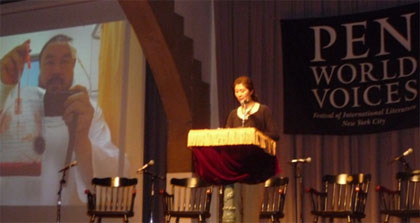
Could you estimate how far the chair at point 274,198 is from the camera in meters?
6.41

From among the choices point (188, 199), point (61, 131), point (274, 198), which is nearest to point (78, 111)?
point (61, 131)

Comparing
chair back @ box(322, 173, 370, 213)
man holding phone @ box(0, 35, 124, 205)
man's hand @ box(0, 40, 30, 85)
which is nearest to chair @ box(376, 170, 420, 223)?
chair back @ box(322, 173, 370, 213)

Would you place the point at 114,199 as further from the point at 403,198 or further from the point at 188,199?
the point at 403,198

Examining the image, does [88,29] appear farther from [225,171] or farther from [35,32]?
[225,171]

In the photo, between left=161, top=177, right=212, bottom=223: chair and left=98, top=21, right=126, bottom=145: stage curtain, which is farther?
left=98, top=21, right=126, bottom=145: stage curtain

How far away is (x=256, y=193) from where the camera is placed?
439 cm

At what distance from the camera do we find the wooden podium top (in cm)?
414

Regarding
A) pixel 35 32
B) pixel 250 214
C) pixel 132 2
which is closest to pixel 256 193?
pixel 250 214

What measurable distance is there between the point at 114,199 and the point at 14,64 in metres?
2.76

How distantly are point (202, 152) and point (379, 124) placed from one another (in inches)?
134

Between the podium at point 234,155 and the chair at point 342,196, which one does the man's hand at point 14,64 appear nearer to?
the chair at point 342,196

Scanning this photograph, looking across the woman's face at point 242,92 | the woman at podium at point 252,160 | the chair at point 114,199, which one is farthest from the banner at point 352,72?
the woman's face at point 242,92

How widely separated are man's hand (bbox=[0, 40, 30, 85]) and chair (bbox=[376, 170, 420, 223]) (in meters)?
5.29

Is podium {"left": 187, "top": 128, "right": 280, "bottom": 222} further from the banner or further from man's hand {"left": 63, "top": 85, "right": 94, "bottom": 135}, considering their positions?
man's hand {"left": 63, "top": 85, "right": 94, "bottom": 135}
